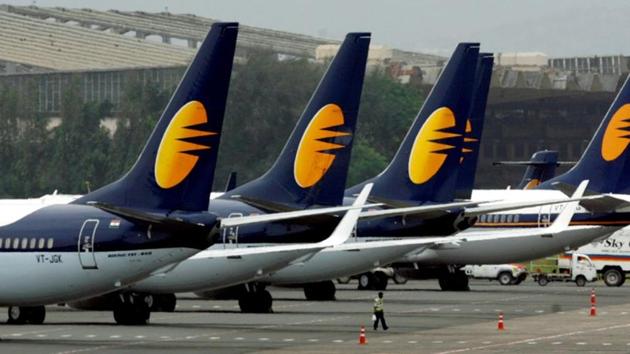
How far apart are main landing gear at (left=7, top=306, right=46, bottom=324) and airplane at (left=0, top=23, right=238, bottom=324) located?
18.3 feet

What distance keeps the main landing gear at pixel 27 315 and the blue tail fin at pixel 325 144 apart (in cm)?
859

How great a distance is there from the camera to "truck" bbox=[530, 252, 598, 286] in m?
88.5

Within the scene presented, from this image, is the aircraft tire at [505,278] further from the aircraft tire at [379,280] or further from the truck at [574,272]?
the aircraft tire at [379,280]

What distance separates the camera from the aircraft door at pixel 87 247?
45938mm

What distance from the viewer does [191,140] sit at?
4634 cm

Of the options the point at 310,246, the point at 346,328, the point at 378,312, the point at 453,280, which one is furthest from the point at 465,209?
the point at 378,312

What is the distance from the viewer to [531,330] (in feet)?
172

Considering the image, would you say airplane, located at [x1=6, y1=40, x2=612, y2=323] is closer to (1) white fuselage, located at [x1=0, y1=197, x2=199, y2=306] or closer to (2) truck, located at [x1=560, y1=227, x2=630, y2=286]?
(1) white fuselage, located at [x1=0, y1=197, x2=199, y2=306]

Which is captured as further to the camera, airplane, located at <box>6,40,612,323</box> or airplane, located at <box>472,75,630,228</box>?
airplane, located at <box>472,75,630,228</box>

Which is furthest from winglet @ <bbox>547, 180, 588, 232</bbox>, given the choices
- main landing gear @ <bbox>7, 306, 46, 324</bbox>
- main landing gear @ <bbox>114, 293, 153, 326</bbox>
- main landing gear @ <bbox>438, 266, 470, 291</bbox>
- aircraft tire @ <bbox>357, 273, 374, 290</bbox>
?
main landing gear @ <bbox>7, 306, 46, 324</bbox>

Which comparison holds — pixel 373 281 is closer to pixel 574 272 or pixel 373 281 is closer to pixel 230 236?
pixel 574 272

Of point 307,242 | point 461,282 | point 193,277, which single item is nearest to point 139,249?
point 193,277

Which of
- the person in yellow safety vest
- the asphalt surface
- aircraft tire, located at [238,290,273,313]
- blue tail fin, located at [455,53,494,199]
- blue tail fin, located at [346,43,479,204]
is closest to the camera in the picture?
the asphalt surface

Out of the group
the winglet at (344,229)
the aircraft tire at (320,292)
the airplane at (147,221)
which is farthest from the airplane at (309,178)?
the airplane at (147,221)
